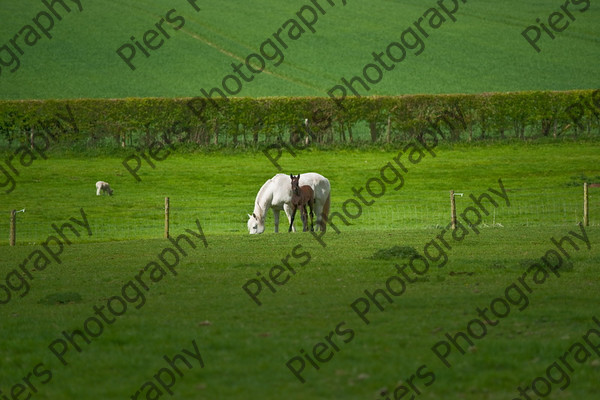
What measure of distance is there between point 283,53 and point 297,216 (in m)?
42.4

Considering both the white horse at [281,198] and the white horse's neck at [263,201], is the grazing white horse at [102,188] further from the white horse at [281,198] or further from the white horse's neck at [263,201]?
the white horse's neck at [263,201]

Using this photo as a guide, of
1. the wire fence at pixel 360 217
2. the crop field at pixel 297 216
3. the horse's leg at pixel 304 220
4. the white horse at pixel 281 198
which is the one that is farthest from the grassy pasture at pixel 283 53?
the horse's leg at pixel 304 220

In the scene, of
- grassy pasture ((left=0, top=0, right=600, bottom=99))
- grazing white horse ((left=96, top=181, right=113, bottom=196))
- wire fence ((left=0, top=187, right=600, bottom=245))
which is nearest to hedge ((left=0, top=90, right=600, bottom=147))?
grazing white horse ((left=96, top=181, right=113, bottom=196))

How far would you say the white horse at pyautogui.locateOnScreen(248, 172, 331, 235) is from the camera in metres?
26.1

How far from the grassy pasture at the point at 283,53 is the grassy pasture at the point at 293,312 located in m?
33.1

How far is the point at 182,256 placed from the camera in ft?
65.6

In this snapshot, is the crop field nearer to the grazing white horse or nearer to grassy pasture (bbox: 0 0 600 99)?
grassy pasture (bbox: 0 0 600 99)

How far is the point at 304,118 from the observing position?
45.8m

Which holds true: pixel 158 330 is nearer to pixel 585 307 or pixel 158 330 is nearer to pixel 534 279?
pixel 585 307

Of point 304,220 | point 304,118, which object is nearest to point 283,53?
point 304,118

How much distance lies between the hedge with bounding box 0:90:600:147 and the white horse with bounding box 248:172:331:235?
60.8 ft

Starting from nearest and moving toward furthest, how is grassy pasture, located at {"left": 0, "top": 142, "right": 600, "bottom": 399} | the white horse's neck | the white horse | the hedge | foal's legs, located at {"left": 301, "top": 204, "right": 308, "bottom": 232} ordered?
grassy pasture, located at {"left": 0, "top": 142, "right": 600, "bottom": 399} < foal's legs, located at {"left": 301, "top": 204, "right": 308, "bottom": 232} < the white horse < the white horse's neck < the hedge

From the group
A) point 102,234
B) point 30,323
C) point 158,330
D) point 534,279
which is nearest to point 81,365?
point 158,330

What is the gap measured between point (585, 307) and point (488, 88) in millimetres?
53797
